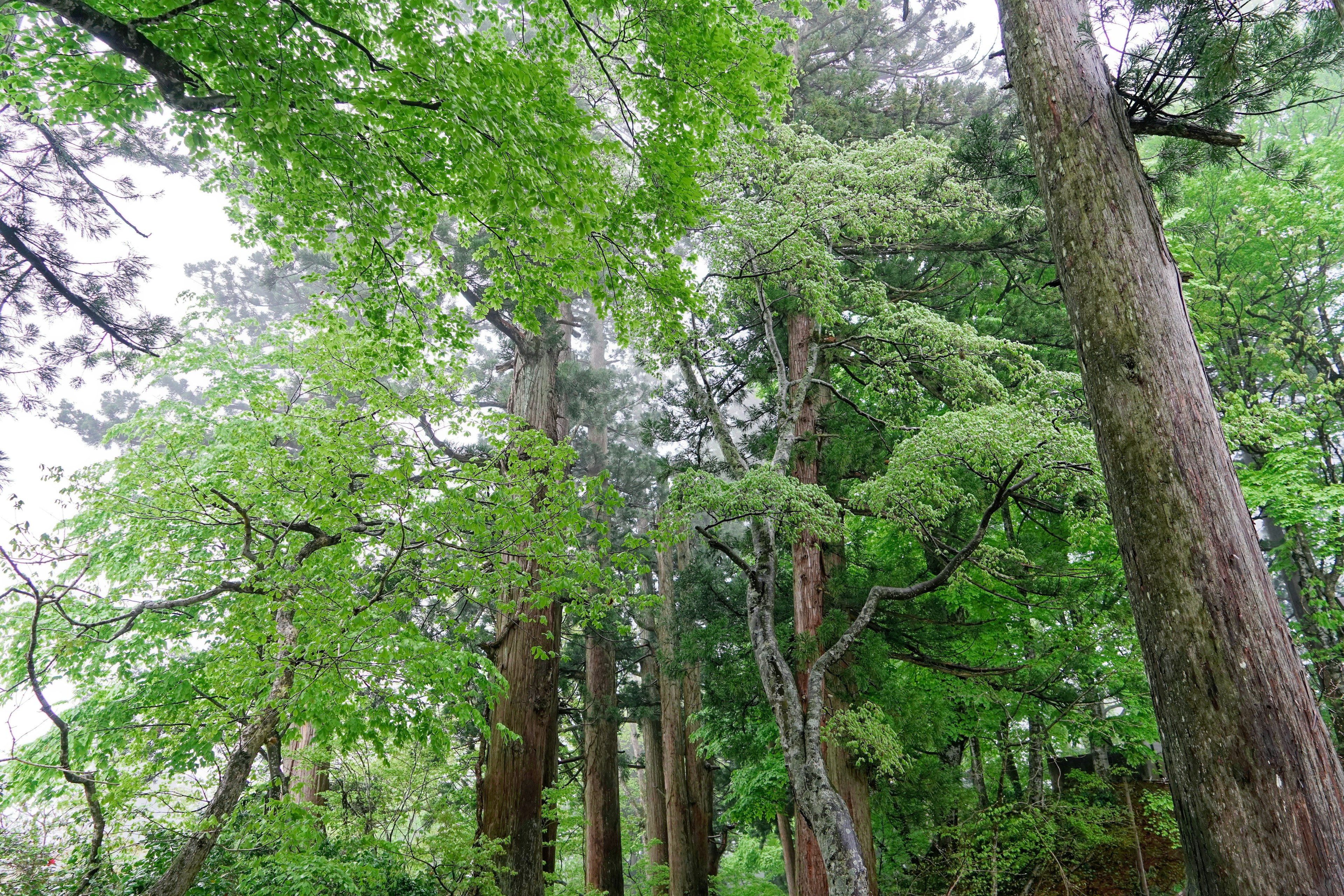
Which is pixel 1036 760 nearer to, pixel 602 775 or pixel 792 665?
pixel 792 665

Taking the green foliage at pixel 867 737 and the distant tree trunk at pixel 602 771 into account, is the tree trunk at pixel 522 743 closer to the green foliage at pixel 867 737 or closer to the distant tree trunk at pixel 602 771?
the green foliage at pixel 867 737

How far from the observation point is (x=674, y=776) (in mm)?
10727

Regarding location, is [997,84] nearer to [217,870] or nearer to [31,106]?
[31,106]

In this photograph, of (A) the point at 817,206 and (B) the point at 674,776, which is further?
(B) the point at 674,776

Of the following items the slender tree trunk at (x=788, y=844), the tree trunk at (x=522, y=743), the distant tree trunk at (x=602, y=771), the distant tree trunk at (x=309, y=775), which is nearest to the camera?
the tree trunk at (x=522, y=743)

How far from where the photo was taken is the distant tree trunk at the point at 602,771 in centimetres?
1009

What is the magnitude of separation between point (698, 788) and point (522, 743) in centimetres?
563

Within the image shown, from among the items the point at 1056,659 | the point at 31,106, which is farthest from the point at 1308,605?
the point at 31,106

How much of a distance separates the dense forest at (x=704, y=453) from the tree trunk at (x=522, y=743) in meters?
0.06

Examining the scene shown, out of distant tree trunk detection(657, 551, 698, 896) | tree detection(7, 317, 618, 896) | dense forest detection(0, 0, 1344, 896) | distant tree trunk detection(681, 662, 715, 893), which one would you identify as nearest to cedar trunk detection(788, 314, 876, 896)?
dense forest detection(0, 0, 1344, 896)

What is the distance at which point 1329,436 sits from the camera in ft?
29.9

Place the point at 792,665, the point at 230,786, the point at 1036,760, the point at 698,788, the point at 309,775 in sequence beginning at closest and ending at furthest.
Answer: the point at 230,786 < the point at 792,665 < the point at 1036,760 < the point at 309,775 < the point at 698,788

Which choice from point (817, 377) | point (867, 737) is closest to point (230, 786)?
point (867, 737)

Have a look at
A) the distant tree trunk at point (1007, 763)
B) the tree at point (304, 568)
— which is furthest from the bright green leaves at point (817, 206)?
the distant tree trunk at point (1007, 763)
